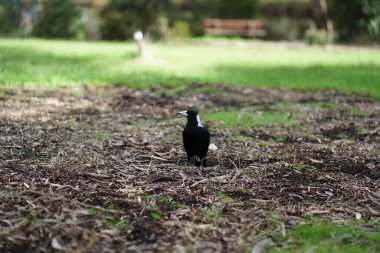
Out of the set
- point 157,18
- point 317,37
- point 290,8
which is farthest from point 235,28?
point 317,37

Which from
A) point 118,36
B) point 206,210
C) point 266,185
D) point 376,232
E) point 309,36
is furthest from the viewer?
point 118,36

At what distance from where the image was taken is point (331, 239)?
11.1 feet

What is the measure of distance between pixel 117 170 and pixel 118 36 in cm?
2312

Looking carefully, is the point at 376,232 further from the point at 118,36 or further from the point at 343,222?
the point at 118,36

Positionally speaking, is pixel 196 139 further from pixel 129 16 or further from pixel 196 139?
pixel 129 16

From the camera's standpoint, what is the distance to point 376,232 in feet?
11.7

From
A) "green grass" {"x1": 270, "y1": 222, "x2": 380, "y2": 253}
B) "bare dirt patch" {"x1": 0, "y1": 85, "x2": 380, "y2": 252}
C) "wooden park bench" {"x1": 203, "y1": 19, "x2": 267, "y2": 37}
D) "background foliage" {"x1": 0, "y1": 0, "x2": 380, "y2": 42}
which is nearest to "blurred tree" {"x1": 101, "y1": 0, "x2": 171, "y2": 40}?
"background foliage" {"x1": 0, "y1": 0, "x2": 380, "y2": 42}

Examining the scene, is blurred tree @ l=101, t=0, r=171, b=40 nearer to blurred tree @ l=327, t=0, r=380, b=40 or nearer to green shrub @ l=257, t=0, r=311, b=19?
green shrub @ l=257, t=0, r=311, b=19

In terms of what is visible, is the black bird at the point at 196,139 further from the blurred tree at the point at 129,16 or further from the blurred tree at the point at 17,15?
the blurred tree at the point at 17,15

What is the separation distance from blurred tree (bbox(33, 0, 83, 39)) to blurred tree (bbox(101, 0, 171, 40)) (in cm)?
164

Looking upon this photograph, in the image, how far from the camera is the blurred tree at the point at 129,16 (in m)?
26.7

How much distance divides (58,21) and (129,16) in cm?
334

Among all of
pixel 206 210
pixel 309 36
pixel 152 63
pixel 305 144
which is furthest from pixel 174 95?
pixel 309 36

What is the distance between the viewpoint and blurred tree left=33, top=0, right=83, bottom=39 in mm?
25531
